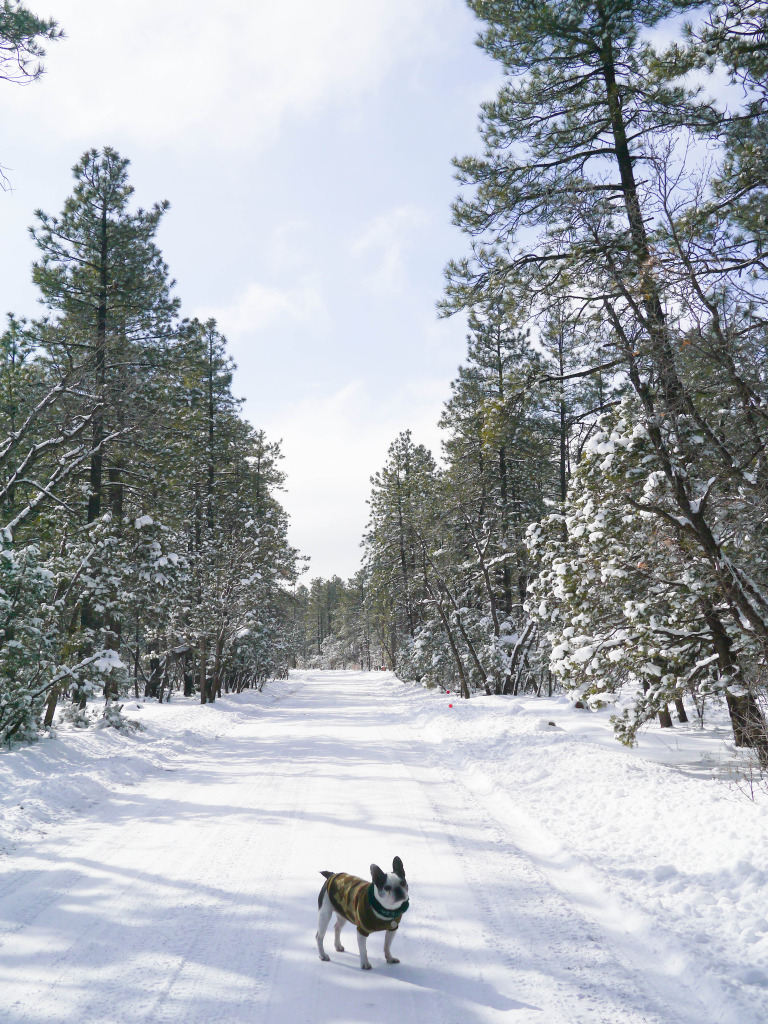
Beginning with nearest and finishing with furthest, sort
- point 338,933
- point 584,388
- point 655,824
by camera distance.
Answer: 1. point 338,933
2. point 655,824
3. point 584,388

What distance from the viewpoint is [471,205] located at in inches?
387

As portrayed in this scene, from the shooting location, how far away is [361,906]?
3.71 meters

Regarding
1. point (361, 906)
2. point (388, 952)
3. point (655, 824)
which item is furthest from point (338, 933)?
point (655, 824)

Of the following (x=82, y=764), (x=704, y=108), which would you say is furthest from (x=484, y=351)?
(x=82, y=764)

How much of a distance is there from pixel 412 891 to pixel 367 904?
1.60 meters

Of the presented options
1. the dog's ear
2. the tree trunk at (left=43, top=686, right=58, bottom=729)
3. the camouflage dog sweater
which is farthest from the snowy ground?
the tree trunk at (left=43, top=686, right=58, bottom=729)

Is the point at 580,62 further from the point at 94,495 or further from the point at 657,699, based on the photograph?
the point at 94,495

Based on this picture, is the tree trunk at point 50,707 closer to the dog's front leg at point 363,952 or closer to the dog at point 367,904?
the dog at point 367,904

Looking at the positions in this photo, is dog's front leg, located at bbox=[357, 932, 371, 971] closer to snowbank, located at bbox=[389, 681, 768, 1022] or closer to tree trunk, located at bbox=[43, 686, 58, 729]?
snowbank, located at bbox=[389, 681, 768, 1022]

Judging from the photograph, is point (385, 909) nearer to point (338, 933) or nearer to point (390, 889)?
point (390, 889)

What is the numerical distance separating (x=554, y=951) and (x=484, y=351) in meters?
24.0

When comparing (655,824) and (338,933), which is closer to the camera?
(338,933)

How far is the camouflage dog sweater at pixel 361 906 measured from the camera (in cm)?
364

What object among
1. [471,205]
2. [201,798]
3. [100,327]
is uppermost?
[100,327]
